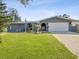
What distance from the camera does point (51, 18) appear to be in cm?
5138

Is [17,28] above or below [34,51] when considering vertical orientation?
below

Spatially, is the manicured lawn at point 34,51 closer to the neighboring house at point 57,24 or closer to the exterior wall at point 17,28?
the neighboring house at point 57,24

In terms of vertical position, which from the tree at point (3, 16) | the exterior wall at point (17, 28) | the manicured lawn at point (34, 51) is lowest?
the exterior wall at point (17, 28)

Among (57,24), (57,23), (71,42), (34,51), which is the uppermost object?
(57,23)

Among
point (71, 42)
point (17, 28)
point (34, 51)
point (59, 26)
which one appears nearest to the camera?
point (34, 51)

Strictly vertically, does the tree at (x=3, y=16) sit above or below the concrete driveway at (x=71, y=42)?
above

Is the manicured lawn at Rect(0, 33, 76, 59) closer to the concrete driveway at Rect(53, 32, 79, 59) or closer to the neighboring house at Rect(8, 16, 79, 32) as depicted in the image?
the concrete driveway at Rect(53, 32, 79, 59)

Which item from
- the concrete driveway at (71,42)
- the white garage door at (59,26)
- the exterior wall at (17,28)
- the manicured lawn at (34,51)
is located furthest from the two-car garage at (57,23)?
the manicured lawn at (34,51)

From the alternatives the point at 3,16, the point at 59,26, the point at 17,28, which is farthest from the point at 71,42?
the point at 17,28

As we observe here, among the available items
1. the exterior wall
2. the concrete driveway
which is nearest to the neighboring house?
the exterior wall

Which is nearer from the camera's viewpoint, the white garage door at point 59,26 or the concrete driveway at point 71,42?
the concrete driveway at point 71,42

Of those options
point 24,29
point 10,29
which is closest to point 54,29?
point 24,29

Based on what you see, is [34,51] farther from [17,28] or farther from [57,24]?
[17,28]

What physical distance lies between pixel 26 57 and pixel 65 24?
40572 mm
